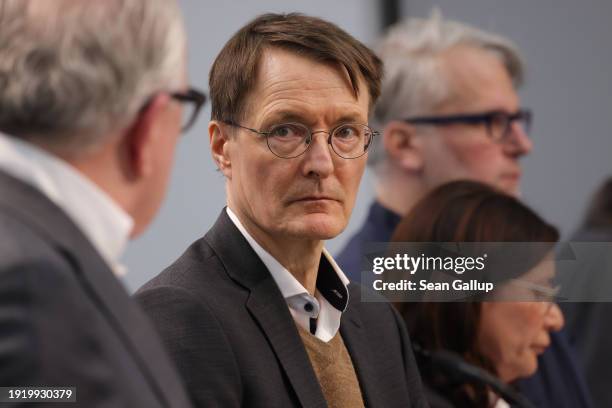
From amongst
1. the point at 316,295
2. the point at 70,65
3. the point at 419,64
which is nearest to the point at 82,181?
the point at 70,65

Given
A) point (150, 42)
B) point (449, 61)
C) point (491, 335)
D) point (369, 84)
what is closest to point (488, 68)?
point (449, 61)

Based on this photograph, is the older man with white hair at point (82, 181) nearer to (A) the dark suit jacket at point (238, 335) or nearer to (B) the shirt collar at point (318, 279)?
(A) the dark suit jacket at point (238, 335)

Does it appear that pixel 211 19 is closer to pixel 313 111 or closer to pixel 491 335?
pixel 491 335

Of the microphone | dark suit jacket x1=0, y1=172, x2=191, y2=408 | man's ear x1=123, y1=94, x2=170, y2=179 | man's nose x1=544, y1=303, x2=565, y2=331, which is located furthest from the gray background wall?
dark suit jacket x1=0, y1=172, x2=191, y2=408

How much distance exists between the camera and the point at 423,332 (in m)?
2.45

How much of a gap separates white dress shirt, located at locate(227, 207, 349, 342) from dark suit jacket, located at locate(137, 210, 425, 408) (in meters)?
0.02

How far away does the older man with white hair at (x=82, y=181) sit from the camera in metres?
1.01

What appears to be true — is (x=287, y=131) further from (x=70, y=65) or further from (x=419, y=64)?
(x=419, y=64)

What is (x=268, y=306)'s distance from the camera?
1818 mm

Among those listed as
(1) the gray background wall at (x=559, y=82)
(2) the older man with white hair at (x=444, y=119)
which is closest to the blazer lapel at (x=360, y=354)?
(2) the older man with white hair at (x=444, y=119)

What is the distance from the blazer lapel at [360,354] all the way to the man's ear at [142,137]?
808mm

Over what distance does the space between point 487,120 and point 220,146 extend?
1673 millimetres

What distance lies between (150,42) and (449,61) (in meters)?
2.42

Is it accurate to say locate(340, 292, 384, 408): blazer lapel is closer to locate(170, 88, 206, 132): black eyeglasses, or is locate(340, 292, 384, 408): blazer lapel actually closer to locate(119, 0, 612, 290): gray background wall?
locate(170, 88, 206, 132): black eyeglasses
